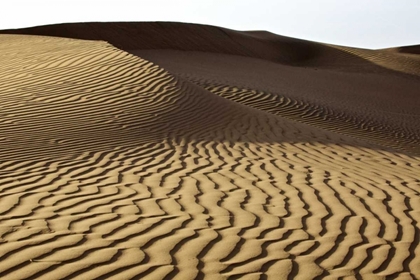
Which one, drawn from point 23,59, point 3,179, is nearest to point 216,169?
point 3,179

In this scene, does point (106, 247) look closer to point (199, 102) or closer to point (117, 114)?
point (117, 114)

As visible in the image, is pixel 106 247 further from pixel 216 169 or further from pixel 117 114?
pixel 117 114

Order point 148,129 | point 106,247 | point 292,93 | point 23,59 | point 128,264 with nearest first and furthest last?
1. point 128,264
2. point 106,247
3. point 148,129
4. point 23,59
5. point 292,93

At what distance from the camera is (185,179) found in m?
7.31

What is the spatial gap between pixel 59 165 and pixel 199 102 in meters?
5.83

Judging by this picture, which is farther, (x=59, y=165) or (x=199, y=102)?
(x=199, y=102)

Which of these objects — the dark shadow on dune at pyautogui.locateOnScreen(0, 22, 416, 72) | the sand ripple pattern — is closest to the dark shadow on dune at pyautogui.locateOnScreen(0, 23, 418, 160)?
the dark shadow on dune at pyautogui.locateOnScreen(0, 22, 416, 72)

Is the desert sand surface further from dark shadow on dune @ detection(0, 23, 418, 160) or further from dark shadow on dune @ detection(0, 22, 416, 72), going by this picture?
dark shadow on dune @ detection(0, 22, 416, 72)

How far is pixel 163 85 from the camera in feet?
45.6

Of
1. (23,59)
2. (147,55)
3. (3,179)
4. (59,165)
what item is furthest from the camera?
(147,55)

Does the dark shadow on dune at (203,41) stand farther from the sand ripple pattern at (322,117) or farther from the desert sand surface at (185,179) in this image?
the sand ripple pattern at (322,117)

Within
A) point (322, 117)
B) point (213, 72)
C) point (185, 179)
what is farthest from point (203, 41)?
point (185, 179)

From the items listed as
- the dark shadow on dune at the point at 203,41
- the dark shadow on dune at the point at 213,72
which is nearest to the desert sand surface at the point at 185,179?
the dark shadow on dune at the point at 213,72

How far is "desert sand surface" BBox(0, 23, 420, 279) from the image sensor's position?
178 inches
